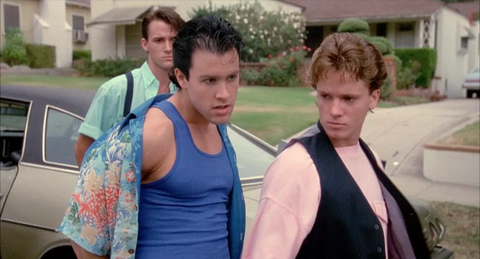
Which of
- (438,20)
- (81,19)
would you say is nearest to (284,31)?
(438,20)

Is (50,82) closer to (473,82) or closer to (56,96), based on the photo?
(56,96)

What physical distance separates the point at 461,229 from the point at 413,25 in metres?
19.5

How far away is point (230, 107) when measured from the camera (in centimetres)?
172

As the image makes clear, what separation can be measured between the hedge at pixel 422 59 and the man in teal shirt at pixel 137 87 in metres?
19.7

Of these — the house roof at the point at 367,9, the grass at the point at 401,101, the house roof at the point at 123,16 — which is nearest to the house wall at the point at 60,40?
the house roof at the point at 123,16

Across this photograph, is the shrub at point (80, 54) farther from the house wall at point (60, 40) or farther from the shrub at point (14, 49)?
the shrub at point (14, 49)

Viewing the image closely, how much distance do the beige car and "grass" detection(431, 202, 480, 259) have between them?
1598mm

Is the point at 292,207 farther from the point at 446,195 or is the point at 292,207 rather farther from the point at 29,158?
A: the point at 446,195

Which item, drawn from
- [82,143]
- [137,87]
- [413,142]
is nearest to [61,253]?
[82,143]

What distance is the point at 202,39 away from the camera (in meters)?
1.69

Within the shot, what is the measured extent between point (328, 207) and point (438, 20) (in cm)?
2421

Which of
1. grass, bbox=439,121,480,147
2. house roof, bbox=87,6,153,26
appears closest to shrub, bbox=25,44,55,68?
house roof, bbox=87,6,153,26

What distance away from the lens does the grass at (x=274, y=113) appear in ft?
30.6

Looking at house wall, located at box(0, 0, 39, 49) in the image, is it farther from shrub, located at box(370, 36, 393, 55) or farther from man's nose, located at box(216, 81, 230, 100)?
man's nose, located at box(216, 81, 230, 100)
